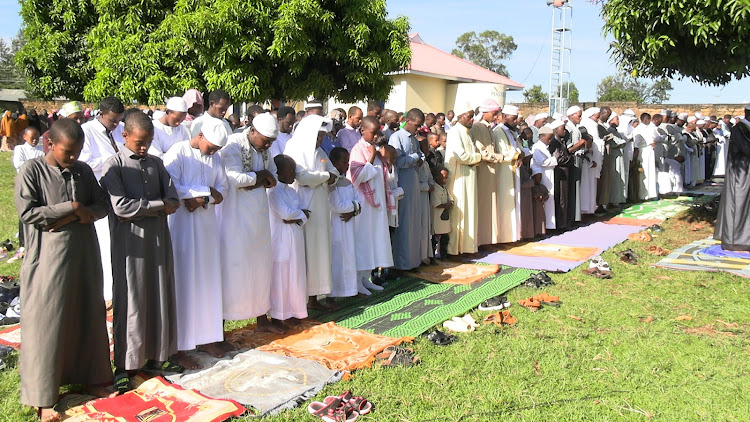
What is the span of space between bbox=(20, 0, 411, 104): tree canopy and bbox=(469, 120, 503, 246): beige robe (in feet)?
16.6

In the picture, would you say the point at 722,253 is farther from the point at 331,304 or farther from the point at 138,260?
the point at 138,260

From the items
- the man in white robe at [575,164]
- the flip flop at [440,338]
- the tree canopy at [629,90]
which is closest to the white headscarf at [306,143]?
the flip flop at [440,338]

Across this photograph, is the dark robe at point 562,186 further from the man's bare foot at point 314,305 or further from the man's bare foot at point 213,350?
the man's bare foot at point 213,350

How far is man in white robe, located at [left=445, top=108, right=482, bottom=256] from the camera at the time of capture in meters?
8.13

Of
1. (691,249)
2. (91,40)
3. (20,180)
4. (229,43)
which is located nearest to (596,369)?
(20,180)

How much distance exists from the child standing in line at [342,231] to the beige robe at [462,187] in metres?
2.28

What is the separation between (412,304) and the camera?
20.4 ft

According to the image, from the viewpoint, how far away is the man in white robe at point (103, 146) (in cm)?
600

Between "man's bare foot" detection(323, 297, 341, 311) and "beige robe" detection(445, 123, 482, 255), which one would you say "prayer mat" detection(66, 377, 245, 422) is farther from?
"beige robe" detection(445, 123, 482, 255)

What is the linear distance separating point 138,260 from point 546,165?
693cm

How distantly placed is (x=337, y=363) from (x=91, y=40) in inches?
555

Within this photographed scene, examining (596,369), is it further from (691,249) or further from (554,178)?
(554,178)

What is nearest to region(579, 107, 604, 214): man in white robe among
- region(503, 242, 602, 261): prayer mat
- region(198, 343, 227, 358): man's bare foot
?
region(503, 242, 602, 261): prayer mat

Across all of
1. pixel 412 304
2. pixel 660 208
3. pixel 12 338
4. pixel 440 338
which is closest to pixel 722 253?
pixel 660 208
